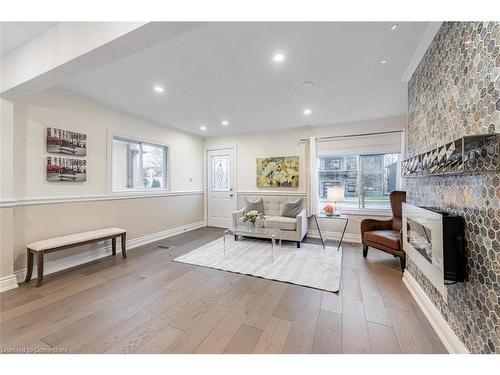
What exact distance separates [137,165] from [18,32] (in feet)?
7.85

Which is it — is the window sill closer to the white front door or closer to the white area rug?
the white area rug

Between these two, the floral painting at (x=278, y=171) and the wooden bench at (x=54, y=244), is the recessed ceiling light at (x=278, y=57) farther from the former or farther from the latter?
the wooden bench at (x=54, y=244)

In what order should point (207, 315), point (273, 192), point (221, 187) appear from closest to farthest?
point (207, 315) < point (273, 192) < point (221, 187)

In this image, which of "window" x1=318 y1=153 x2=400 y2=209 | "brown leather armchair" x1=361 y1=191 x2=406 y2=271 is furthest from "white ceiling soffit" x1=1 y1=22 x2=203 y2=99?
"window" x1=318 y1=153 x2=400 y2=209

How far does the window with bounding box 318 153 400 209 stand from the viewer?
13.3ft

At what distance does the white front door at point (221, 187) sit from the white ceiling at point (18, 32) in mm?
3829

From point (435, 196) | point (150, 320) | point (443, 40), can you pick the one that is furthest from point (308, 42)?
point (150, 320)

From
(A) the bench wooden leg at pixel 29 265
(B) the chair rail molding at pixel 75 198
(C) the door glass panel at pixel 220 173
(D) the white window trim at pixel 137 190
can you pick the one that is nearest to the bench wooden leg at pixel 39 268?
(A) the bench wooden leg at pixel 29 265

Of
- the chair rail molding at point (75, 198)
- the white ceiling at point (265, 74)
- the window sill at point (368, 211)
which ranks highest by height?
the white ceiling at point (265, 74)

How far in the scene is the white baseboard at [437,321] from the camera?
4.46ft

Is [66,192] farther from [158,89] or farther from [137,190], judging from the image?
[158,89]

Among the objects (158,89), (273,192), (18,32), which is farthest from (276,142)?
(18,32)

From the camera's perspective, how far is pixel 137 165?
4020 millimetres
